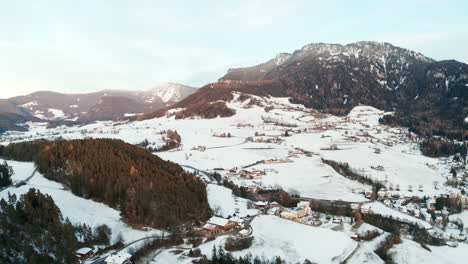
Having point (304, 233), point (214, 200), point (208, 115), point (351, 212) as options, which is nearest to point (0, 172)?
point (214, 200)

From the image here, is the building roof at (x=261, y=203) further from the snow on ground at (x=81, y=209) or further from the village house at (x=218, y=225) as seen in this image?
the snow on ground at (x=81, y=209)

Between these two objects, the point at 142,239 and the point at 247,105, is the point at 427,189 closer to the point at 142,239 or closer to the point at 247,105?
the point at 142,239

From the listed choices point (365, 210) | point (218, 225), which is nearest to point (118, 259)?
point (218, 225)

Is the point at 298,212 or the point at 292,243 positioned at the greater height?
the point at 298,212

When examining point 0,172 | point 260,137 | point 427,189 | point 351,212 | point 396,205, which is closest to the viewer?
point 0,172

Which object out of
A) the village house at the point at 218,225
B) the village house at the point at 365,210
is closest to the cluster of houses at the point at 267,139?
the village house at the point at 365,210

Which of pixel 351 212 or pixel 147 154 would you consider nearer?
pixel 351 212

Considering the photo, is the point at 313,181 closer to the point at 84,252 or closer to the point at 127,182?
the point at 127,182
